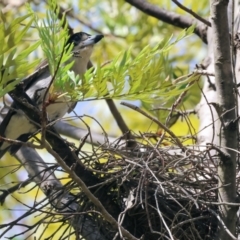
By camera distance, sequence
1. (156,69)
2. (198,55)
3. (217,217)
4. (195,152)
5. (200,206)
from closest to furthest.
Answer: (156,69), (217,217), (200,206), (195,152), (198,55)

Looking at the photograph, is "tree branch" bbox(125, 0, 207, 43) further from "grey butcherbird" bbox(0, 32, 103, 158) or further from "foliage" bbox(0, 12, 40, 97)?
"foliage" bbox(0, 12, 40, 97)

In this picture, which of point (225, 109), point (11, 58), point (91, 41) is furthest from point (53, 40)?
point (91, 41)

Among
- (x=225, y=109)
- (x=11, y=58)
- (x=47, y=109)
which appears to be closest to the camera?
(x=11, y=58)

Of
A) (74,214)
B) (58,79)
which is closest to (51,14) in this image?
(58,79)

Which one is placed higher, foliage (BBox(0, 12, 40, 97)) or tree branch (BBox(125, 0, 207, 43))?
tree branch (BBox(125, 0, 207, 43))

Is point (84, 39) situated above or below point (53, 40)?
above

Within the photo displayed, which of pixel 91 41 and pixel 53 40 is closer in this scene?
pixel 53 40

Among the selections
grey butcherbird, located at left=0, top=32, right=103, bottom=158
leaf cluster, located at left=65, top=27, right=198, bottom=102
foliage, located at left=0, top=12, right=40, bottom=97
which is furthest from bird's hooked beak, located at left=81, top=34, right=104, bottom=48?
foliage, located at left=0, top=12, right=40, bottom=97

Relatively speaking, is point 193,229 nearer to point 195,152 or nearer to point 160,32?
point 195,152

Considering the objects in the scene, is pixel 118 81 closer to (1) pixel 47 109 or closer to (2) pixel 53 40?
(2) pixel 53 40

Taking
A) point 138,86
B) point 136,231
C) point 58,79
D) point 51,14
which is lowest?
point 136,231

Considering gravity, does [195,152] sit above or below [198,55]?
below

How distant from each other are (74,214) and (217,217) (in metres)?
0.44

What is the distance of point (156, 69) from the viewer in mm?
1787
